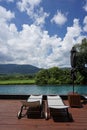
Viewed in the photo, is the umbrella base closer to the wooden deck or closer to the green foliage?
the wooden deck

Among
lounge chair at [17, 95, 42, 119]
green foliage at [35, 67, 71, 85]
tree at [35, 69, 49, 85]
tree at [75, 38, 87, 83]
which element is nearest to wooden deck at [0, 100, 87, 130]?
lounge chair at [17, 95, 42, 119]

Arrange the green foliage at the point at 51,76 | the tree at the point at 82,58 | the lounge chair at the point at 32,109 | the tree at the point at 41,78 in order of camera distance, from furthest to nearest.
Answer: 1. the tree at the point at 41,78
2. the green foliage at the point at 51,76
3. the tree at the point at 82,58
4. the lounge chair at the point at 32,109

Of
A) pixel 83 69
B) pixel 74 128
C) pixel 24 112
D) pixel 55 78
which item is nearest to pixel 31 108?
pixel 24 112

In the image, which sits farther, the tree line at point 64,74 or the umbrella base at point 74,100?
the tree line at point 64,74

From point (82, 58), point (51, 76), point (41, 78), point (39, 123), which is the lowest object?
point (39, 123)

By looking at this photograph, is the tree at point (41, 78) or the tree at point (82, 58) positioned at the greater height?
the tree at point (82, 58)

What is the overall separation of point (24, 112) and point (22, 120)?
2.77ft

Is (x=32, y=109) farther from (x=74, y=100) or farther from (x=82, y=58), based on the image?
(x=82, y=58)

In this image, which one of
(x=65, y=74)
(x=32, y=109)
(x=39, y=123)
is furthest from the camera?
(x=65, y=74)

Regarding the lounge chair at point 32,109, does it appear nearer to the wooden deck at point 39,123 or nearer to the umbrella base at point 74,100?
the wooden deck at point 39,123

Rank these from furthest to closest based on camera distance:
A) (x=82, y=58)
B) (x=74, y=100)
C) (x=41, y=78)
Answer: (x=41, y=78)
(x=82, y=58)
(x=74, y=100)

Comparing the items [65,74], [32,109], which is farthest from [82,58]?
[32,109]

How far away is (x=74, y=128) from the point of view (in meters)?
4.59

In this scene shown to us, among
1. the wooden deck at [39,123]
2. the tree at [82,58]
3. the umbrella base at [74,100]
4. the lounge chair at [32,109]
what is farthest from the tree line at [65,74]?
the wooden deck at [39,123]
